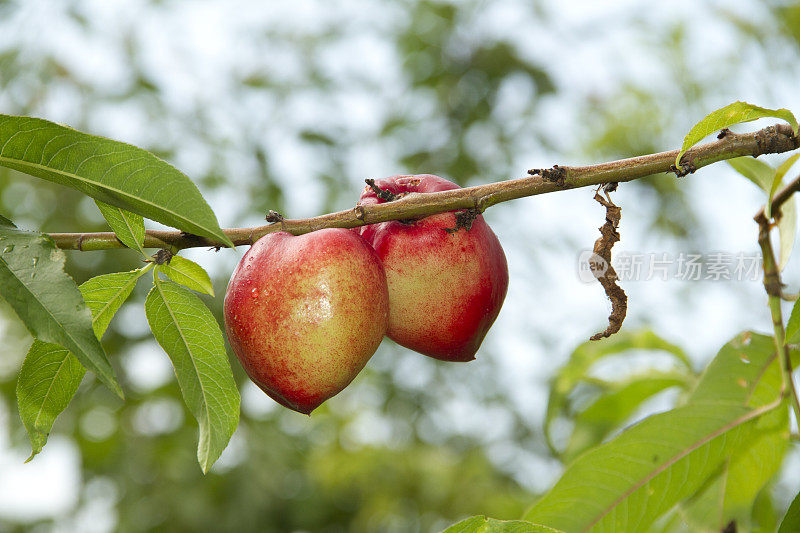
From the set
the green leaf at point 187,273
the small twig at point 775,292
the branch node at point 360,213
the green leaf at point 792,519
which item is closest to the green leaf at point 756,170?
the small twig at point 775,292

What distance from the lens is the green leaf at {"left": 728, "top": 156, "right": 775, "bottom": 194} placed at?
105cm

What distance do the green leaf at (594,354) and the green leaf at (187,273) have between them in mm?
784

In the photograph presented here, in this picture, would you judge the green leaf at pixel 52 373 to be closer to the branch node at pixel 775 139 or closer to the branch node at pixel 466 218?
the branch node at pixel 466 218

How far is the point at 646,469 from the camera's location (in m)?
1.00

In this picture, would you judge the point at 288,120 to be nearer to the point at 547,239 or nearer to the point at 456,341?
the point at 547,239

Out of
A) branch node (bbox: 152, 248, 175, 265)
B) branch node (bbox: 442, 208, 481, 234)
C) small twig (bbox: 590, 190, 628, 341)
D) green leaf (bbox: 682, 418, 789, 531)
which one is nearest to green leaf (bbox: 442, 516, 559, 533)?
small twig (bbox: 590, 190, 628, 341)

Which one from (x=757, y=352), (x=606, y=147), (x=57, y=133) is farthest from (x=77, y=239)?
(x=606, y=147)

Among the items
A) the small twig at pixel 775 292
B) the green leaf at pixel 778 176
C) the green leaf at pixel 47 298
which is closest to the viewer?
the green leaf at pixel 47 298

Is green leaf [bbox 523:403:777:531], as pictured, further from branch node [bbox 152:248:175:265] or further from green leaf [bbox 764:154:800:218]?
branch node [bbox 152:248:175:265]

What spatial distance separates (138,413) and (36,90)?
1.57 m

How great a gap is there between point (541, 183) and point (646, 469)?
488 mm

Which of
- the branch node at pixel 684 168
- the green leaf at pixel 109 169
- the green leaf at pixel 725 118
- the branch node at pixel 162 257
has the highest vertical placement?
the green leaf at pixel 725 118

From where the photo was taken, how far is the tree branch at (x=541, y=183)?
76 cm

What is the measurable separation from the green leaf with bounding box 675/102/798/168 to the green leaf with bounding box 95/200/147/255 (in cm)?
60
